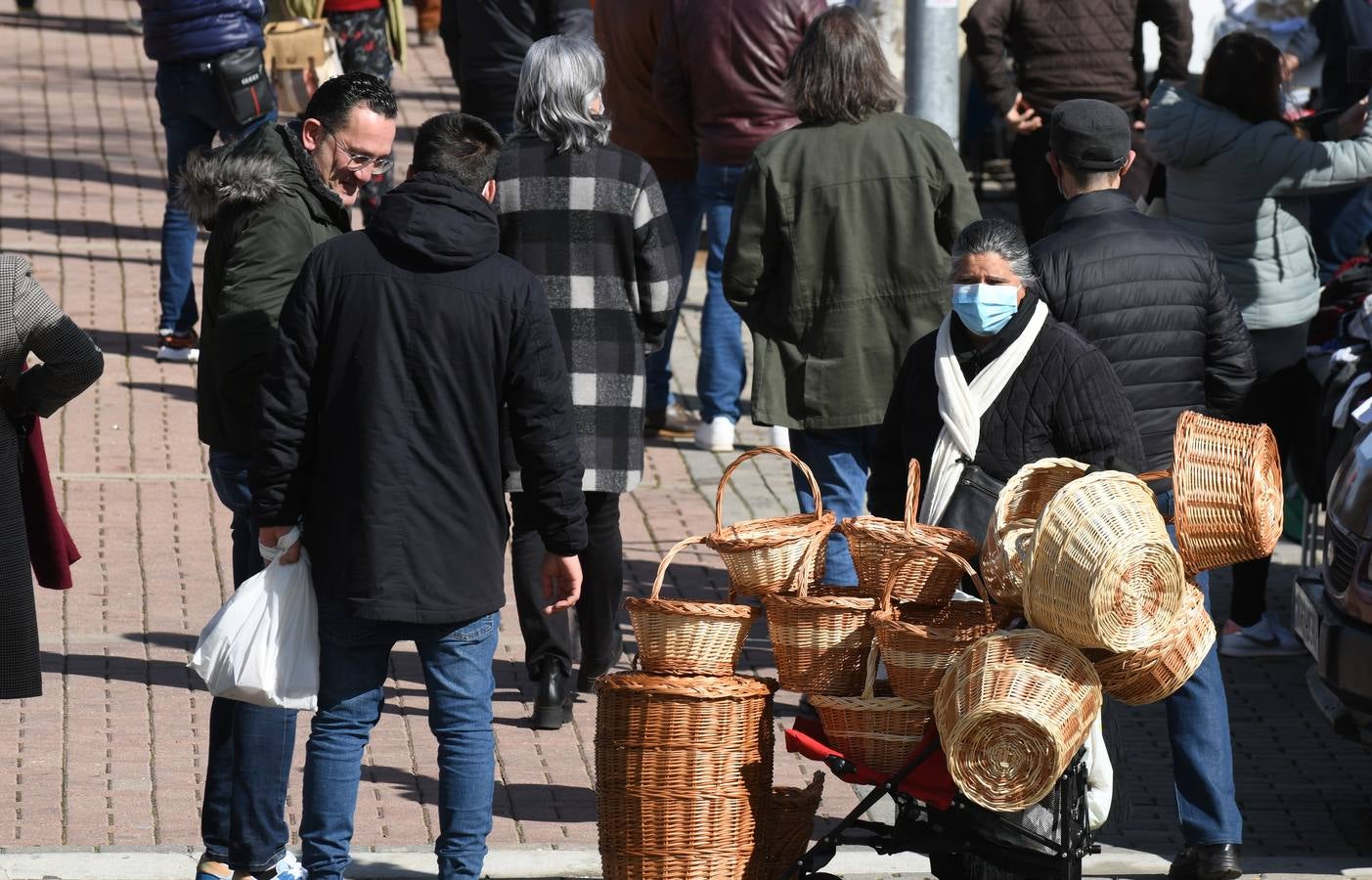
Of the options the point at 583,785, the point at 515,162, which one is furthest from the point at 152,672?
the point at 515,162

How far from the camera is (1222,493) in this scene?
4672 mm

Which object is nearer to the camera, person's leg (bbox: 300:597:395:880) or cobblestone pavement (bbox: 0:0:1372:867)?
person's leg (bbox: 300:597:395:880)

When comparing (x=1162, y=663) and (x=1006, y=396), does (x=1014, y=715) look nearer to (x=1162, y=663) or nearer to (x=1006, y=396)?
(x=1162, y=663)

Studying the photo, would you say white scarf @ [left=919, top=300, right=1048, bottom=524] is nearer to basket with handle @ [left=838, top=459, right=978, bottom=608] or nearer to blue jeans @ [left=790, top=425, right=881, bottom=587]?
basket with handle @ [left=838, top=459, right=978, bottom=608]

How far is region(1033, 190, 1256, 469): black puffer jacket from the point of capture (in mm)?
5387

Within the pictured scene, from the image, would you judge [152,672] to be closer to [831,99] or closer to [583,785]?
[583,785]

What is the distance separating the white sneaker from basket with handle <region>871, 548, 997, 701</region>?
4.73 m

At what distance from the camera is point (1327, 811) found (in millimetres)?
6023

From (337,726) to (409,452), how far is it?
63cm

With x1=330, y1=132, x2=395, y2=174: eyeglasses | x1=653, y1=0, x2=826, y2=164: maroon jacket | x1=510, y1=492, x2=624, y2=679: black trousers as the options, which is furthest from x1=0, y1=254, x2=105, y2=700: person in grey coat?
x1=653, y1=0, x2=826, y2=164: maroon jacket

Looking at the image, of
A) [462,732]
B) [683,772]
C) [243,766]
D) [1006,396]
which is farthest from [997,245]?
[243,766]

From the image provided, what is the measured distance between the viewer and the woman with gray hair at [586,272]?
6051mm

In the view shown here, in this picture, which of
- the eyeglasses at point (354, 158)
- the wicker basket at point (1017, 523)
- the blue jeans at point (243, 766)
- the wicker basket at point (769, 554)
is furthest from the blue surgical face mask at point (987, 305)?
the blue jeans at point (243, 766)

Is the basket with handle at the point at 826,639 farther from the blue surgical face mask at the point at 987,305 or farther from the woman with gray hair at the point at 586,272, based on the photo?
the woman with gray hair at the point at 586,272
